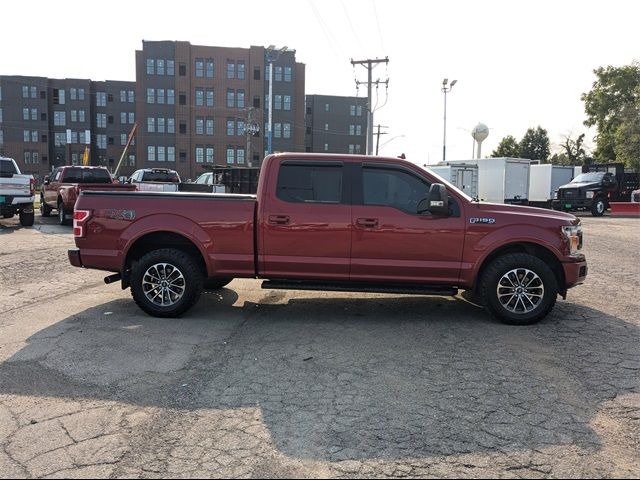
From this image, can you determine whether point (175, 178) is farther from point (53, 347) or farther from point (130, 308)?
point (53, 347)

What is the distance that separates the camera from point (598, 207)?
2759cm

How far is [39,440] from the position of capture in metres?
3.51

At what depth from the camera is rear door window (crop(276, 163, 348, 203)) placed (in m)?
6.40

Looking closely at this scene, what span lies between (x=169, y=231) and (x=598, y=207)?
87.9ft

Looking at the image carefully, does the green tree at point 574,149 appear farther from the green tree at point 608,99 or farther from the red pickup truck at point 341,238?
the red pickup truck at point 341,238

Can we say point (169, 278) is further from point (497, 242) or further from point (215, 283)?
point (497, 242)

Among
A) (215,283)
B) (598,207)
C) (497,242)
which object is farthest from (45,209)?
(598,207)

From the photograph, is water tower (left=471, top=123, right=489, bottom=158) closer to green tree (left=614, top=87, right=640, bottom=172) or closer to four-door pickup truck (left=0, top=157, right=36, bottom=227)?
green tree (left=614, top=87, right=640, bottom=172)

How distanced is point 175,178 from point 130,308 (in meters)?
17.3

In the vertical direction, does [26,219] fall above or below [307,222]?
below

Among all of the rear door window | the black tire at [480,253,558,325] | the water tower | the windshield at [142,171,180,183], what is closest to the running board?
the black tire at [480,253,558,325]

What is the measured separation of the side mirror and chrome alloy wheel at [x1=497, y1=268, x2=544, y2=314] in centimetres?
110

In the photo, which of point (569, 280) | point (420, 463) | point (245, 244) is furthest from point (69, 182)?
point (420, 463)

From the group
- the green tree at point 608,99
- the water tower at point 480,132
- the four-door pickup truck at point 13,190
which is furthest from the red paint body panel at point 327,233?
the green tree at point 608,99
